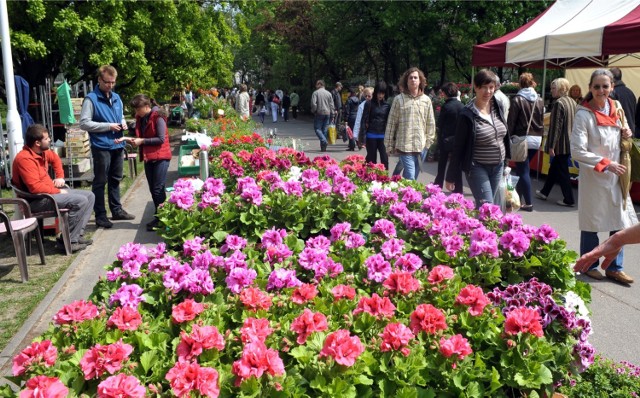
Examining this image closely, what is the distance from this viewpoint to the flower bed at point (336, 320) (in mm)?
2211

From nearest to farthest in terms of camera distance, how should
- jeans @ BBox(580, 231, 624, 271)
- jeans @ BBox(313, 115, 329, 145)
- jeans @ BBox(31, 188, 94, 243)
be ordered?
jeans @ BBox(580, 231, 624, 271) → jeans @ BBox(31, 188, 94, 243) → jeans @ BBox(313, 115, 329, 145)

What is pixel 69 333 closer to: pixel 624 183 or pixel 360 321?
pixel 360 321

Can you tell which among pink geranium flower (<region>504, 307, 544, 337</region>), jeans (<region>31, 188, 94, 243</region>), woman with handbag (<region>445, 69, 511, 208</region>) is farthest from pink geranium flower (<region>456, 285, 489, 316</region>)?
jeans (<region>31, 188, 94, 243</region>)

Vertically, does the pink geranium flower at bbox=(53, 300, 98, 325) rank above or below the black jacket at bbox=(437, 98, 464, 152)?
below

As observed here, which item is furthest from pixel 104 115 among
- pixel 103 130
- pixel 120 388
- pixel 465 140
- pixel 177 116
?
pixel 177 116

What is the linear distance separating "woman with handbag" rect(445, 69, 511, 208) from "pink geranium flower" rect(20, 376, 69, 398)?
426cm

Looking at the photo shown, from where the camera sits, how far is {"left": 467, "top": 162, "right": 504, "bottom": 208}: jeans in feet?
19.0

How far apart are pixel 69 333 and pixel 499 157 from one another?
4267mm

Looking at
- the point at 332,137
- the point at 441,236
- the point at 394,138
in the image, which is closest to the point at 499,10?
the point at 332,137

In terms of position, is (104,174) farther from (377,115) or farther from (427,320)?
(427,320)

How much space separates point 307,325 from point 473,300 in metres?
0.78

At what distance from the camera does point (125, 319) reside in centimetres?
256

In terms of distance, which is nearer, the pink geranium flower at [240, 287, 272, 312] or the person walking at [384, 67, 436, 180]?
the pink geranium flower at [240, 287, 272, 312]

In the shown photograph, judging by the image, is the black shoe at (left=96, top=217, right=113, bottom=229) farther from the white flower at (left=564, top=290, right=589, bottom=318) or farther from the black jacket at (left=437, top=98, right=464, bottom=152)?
the white flower at (left=564, top=290, right=589, bottom=318)
